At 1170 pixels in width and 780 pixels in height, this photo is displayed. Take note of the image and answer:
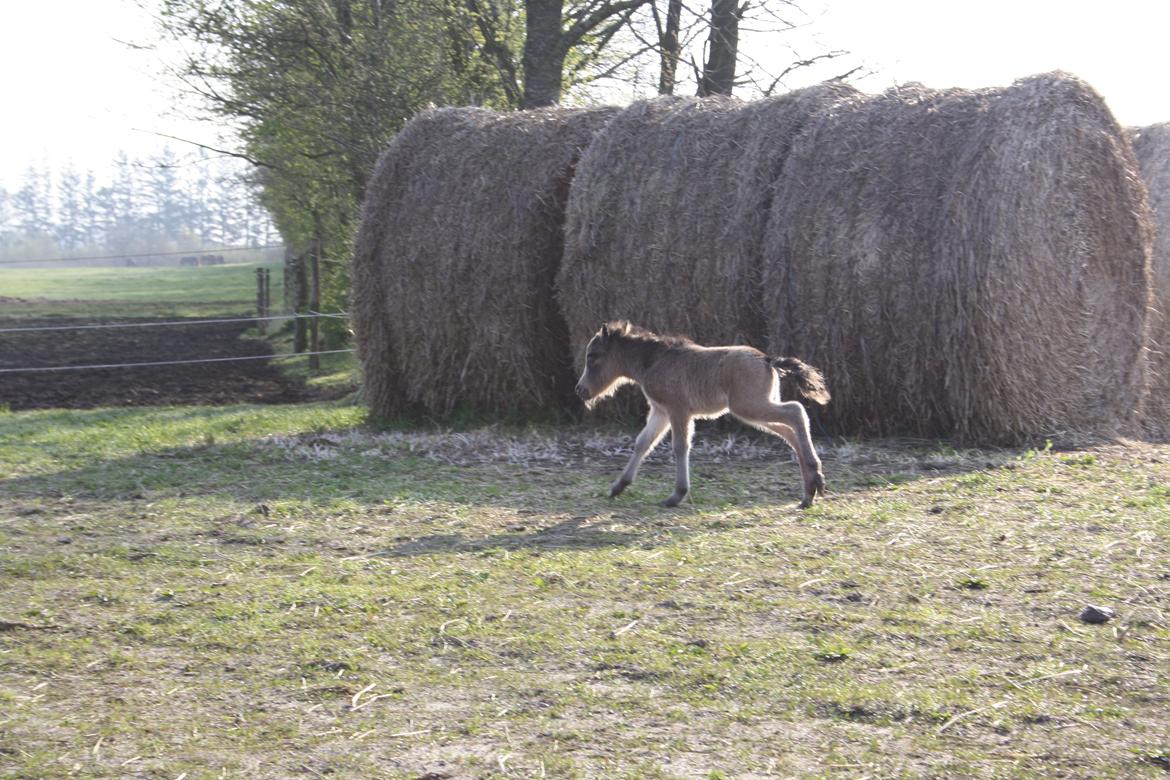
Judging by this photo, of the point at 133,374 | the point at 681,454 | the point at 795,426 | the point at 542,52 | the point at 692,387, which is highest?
the point at 542,52

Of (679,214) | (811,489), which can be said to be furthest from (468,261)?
(811,489)

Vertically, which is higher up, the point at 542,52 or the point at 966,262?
the point at 542,52

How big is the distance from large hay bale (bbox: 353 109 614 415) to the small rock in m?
7.18

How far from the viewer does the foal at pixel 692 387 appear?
7.81 m

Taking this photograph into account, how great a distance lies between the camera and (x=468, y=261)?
11.7 m

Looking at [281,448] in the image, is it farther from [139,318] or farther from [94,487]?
[139,318]

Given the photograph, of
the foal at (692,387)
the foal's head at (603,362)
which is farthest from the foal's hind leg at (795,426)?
the foal's head at (603,362)

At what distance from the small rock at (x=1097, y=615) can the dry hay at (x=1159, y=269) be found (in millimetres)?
6490

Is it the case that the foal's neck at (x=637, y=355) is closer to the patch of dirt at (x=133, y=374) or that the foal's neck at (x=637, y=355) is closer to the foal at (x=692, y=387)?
the foal at (x=692, y=387)

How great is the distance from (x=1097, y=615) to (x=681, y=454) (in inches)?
132

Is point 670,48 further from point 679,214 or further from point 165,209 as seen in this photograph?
point 165,209

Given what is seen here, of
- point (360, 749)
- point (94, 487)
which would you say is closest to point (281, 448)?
point (94, 487)

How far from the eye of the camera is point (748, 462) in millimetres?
9695

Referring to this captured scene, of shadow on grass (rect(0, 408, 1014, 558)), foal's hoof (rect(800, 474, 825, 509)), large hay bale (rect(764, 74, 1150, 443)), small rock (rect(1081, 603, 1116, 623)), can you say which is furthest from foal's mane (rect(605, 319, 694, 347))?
small rock (rect(1081, 603, 1116, 623))
